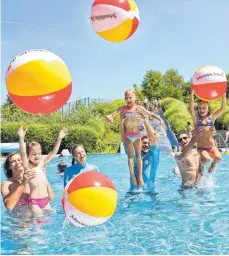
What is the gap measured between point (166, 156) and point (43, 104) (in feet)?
42.1

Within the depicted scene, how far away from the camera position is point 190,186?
8.19m

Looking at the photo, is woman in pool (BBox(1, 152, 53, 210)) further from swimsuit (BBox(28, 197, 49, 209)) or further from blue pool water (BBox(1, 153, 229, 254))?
blue pool water (BBox(1, 153, 229, 254))

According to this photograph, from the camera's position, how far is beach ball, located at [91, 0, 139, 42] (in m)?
6.88

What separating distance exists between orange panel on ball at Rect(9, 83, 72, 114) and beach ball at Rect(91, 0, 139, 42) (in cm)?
204

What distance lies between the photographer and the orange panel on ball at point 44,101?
5261 millimetres

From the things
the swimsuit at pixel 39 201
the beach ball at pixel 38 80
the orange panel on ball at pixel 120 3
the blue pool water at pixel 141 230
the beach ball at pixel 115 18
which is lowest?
the blue pool water at pixel 141 230

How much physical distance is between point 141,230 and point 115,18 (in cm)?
374

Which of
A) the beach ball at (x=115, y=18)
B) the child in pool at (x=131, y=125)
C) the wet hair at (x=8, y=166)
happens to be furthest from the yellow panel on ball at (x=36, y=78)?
the child in pool at (x=131, y=125)

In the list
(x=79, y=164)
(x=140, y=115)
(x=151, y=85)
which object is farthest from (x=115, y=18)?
(x=151, y=85)

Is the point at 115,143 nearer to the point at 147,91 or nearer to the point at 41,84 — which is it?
the point at 41,84

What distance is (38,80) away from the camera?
16.7 ft

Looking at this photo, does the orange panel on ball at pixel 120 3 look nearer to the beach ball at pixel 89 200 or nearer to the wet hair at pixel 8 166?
the wet hair at pixel 8 166

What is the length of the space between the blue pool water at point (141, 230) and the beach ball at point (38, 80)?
1.69 metres

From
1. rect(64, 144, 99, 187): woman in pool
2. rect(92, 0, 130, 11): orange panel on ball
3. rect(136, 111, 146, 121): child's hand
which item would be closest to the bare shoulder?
rect(64, 144, 99, 187): woman in pool
